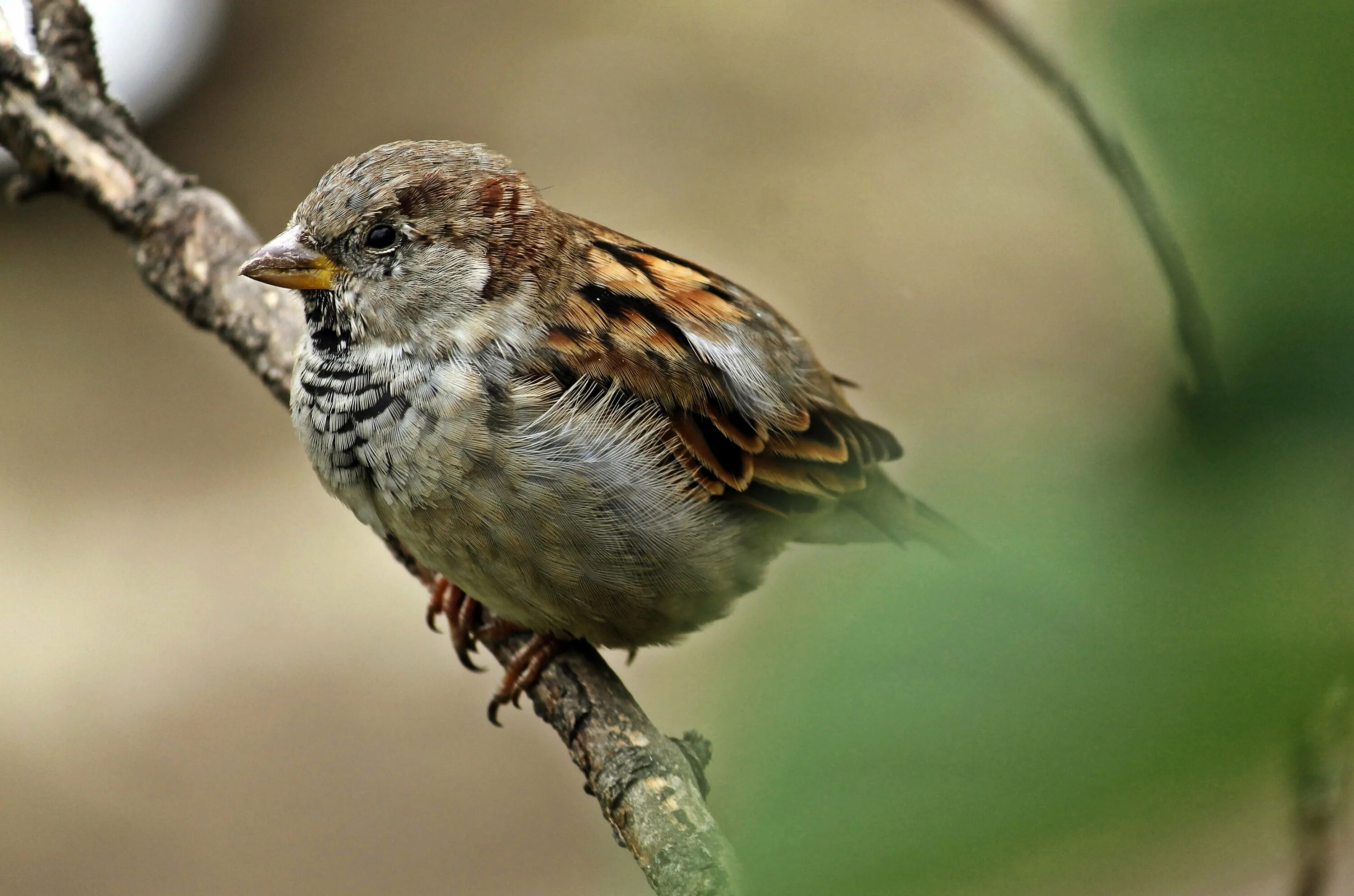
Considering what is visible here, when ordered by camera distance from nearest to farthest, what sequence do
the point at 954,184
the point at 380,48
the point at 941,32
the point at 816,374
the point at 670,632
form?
the point at 670,632, the point at 816,374, the point at 954,184, the point at 941,32, the point at 380,48

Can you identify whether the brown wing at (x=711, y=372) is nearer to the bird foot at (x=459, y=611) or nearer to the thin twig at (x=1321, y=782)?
the bird foot at (x=459, y=611)

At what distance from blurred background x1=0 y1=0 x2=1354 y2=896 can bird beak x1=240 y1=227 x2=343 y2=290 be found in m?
1.33

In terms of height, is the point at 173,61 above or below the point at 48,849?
above

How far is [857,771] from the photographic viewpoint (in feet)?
1.73

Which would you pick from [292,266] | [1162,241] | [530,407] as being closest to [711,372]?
[530,407]

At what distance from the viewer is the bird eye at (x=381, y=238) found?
3.04 meters

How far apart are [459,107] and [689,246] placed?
7.87 feet

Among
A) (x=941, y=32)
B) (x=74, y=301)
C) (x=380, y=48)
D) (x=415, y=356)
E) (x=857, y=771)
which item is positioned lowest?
(x=857, y=771)

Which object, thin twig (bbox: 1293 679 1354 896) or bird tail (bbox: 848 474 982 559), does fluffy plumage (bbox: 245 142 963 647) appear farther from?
thin twig (bbox: 1293 679 1354 896)

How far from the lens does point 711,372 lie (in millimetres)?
3123

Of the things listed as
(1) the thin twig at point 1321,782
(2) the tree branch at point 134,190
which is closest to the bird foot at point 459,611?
(2) the tree branch at point 134,190

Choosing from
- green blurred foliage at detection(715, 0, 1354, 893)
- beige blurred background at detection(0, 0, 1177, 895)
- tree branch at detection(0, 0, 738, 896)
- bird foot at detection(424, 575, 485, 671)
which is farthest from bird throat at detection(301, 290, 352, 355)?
green blurred foliage at detection(715, 0, 1354, 893)

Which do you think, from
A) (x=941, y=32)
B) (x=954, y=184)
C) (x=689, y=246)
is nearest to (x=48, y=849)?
(x=689, y=246)

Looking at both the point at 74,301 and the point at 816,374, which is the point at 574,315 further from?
the point at 74,301
